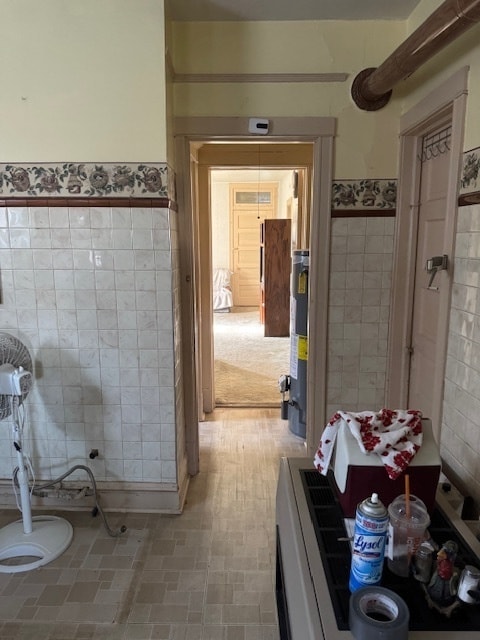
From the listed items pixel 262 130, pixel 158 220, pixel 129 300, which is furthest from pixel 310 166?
pixel 129 300

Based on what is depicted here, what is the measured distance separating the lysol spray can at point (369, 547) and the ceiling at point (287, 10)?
7.46 ft

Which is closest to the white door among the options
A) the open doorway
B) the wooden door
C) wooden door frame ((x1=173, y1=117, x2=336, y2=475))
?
wooden door frame ((x1=173, y1=117, x2=336, y2=475))

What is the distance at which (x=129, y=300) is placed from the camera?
2.18 meters

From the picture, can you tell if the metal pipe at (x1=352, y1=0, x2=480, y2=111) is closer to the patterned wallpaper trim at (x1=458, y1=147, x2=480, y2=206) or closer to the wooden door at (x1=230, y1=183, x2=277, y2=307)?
the patterned wallpaper trim at (x1=458, y1=147, x2=480, y2=206)

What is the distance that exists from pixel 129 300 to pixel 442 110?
66.2 inches

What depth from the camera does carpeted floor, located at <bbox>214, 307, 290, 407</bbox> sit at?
13.1 ft

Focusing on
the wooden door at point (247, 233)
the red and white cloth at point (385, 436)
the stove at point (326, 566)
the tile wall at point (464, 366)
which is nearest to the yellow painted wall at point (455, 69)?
the tile wall at point (464, 366)

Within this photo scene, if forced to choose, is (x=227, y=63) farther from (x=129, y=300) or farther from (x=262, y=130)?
(x=129, y=300)

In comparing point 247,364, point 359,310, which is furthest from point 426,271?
point 247,364

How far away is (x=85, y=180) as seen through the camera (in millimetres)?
2078

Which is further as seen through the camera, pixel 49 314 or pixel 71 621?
pixel 49 314

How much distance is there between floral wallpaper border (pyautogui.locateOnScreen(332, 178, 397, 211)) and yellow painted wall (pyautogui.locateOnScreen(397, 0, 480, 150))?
1.38ft

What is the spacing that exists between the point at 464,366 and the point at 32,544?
209 centimetres

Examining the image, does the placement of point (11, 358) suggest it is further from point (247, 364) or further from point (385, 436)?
point (247, 364)
